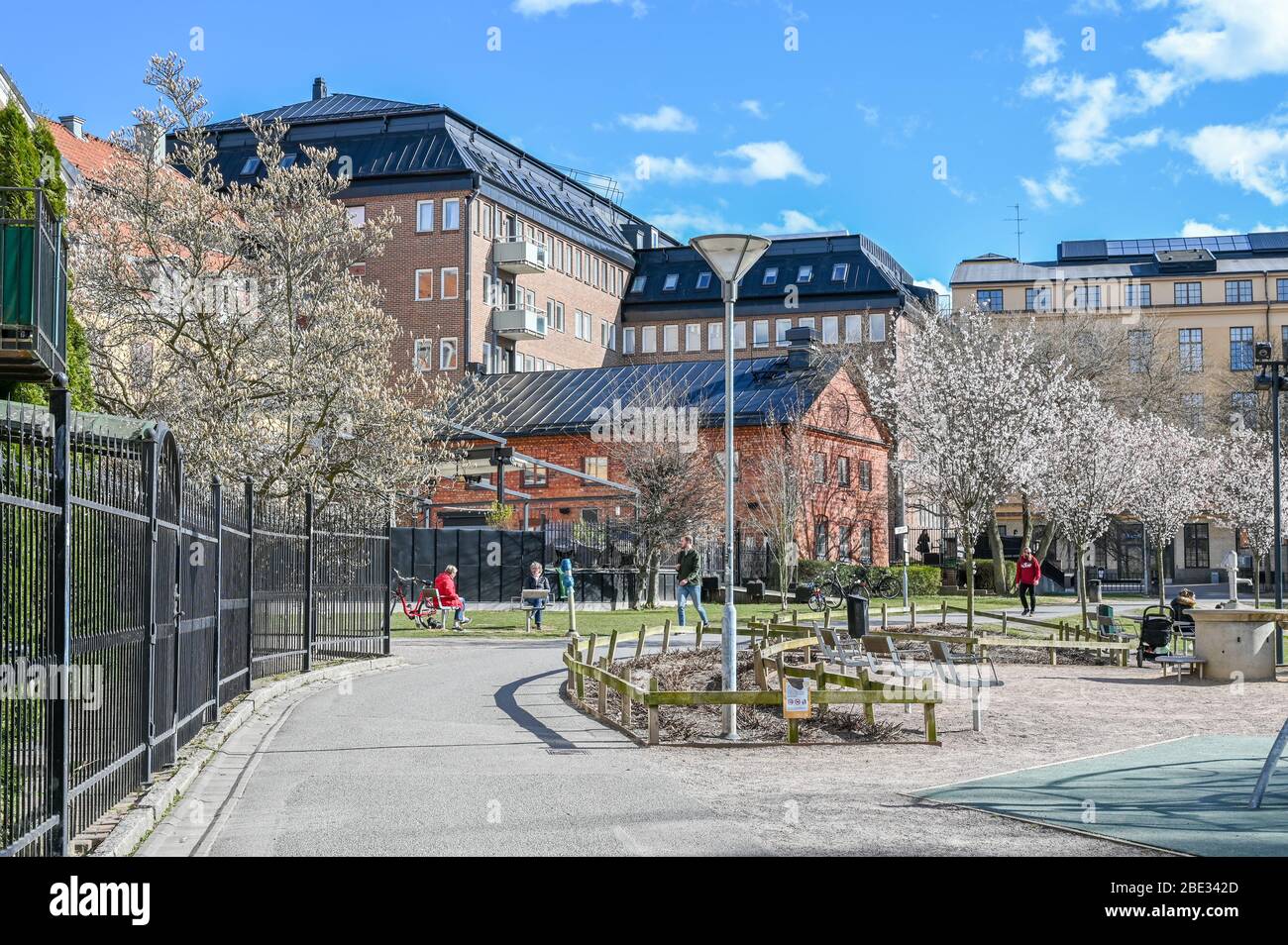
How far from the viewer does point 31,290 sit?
46.8ft

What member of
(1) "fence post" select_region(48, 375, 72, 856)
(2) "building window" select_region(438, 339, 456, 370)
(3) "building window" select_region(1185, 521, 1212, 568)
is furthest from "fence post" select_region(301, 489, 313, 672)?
(3) "building window" select_region(1185, 521, 1212, 568)

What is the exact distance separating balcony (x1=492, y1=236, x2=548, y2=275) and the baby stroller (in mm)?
45570

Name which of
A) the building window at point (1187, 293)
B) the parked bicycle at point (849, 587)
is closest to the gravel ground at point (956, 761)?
the parked bicycle at point (849, 587)

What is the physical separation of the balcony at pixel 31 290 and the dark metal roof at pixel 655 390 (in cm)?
3815

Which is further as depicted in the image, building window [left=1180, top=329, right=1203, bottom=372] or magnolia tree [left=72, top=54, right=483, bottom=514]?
building window [left=1180, top=329, right=1203, bottom=372]

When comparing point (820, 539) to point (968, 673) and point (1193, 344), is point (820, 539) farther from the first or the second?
point (1193, 344)

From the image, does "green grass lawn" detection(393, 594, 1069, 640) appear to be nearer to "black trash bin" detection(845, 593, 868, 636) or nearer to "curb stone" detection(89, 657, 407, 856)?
"black trash bin" detection(845, 593, 868, 636)

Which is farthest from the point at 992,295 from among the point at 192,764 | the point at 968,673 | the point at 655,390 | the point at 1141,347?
the point at 192,764

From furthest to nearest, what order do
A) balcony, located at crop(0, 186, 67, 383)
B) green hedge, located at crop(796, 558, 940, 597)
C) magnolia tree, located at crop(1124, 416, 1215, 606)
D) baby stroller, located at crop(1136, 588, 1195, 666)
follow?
green hedge, located at crop(796, 558, 940, 597)
magnolia tree, located at crop(1124, 416, 1215, 606)
baby stroller, located at crop(1136, 588, 1195, 666)
balcony, located at crop(0, 186, 67, 383)

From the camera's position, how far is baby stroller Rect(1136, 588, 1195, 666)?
21.3 metres

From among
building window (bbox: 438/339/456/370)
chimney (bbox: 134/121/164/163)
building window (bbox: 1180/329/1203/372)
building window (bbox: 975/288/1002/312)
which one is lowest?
chimney (bbox: 134/121/164/163)

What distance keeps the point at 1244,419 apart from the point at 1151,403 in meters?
14.8

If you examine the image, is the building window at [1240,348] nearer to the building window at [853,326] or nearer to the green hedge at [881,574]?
the building window at [853,326]

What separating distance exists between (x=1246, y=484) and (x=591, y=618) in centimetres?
3052
